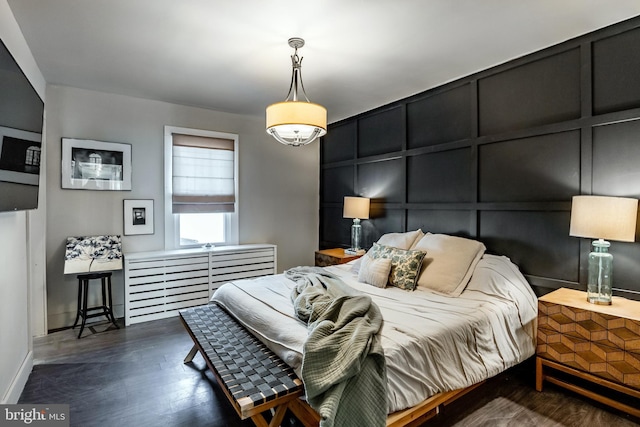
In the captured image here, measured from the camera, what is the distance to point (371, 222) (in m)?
4.29

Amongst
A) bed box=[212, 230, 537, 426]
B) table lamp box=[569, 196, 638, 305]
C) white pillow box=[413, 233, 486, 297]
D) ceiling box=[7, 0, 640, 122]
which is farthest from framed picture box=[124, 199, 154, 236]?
table lamp box=[569, 196, 638, 305]

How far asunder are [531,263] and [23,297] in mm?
4175

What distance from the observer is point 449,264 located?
8.95 ft

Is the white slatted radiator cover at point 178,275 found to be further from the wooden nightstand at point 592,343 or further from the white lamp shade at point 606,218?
the white lamp shade at point 606,218

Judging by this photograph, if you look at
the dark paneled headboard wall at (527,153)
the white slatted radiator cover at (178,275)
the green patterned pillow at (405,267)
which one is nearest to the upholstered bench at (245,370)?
the green patterned pillow at (405,267)

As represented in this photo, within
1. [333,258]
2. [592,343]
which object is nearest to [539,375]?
[592,343]

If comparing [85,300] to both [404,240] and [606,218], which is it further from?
[606,218]

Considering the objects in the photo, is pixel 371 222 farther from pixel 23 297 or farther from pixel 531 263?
pixel 23 297

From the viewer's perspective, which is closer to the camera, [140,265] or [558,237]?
[558,237]

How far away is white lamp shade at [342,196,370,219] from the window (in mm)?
1597

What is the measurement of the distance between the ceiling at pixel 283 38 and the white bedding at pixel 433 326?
1.83 metres

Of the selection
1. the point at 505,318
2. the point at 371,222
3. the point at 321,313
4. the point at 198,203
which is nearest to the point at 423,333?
the point at 321,313

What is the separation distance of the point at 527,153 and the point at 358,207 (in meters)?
1.93

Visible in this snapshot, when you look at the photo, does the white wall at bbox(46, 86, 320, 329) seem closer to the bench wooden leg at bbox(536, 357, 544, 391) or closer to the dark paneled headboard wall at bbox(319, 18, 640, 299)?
the dark paneled headboard wall at bbox(319, 18, 640, 299)
